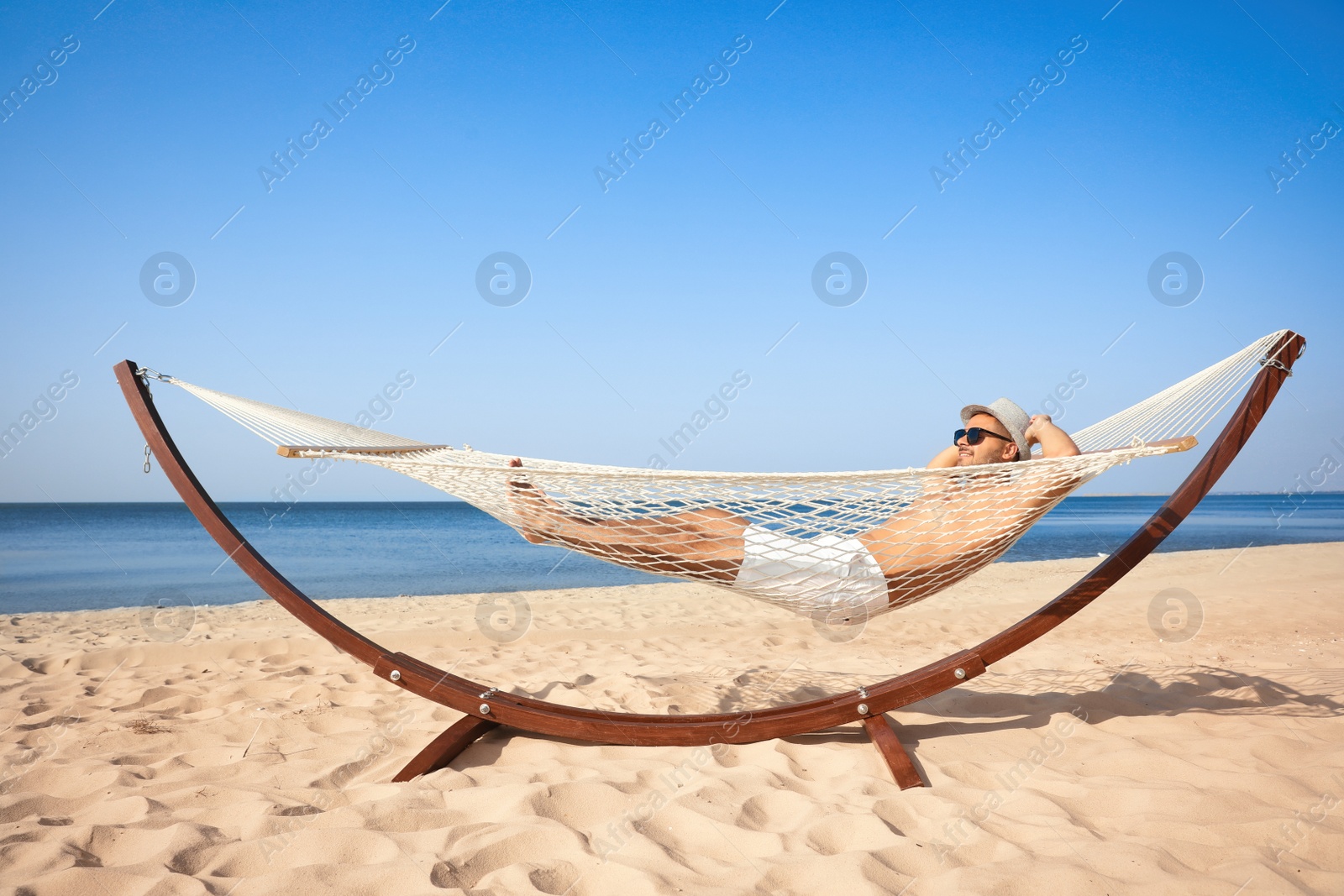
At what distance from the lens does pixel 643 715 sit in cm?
214

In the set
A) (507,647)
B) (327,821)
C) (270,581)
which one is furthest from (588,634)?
(327,821)

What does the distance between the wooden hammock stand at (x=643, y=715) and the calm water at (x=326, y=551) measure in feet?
17.5

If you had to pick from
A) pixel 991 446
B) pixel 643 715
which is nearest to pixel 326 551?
pixel 643 715

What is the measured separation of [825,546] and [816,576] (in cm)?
9

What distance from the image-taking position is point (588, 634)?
4.23 meters

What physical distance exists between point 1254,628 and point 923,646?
1.82m

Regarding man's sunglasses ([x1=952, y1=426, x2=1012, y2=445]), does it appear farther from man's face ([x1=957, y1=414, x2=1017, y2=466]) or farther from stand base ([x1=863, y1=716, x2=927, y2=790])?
stand base ([x1=863, y1=716, x2=927, y2=790])

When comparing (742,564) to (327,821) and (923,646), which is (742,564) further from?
(923,646)

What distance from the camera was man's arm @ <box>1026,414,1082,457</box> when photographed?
221 cm

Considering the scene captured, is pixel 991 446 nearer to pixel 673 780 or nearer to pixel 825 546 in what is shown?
pixel 825 546

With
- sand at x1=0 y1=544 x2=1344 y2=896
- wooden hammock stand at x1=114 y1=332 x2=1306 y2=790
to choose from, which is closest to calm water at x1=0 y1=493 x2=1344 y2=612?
sand at x1=0 y1=544 x2=1344 y2=896

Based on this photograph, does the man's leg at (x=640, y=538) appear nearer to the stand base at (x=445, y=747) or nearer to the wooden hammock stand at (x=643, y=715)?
the wooden hammock stand at (x=643, y=715)

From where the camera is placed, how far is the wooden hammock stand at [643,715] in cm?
203

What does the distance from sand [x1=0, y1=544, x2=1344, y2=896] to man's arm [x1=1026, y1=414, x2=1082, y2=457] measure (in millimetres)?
806
